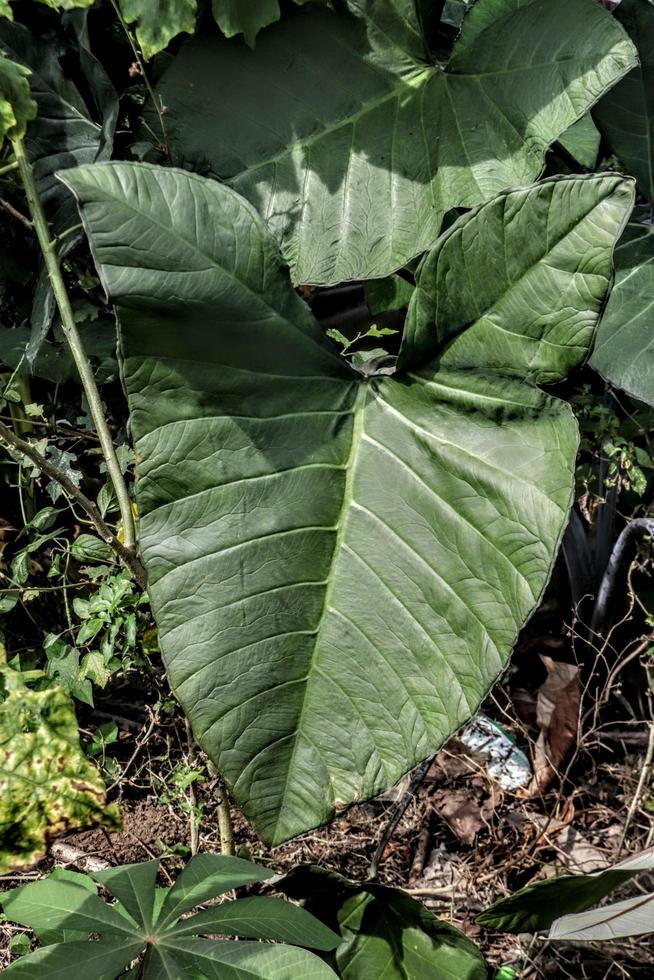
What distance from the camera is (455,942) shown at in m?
1.31

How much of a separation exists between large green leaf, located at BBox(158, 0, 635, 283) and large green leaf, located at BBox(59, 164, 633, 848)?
0.30 meters

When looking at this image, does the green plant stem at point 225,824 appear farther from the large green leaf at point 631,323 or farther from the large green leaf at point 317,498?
the large green leaf at point 631,323

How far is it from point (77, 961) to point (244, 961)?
20cm

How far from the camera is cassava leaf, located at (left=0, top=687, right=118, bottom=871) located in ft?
3.73

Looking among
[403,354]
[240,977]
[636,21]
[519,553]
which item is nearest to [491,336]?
[403,354]

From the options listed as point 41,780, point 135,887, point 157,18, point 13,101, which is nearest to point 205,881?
point 135,887

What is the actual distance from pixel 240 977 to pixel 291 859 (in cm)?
72

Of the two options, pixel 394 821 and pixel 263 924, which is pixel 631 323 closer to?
pixel 394 821

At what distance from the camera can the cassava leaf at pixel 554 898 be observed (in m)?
1.13

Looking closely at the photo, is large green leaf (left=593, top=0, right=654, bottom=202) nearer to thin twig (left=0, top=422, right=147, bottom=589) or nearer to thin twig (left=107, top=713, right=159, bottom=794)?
thin twig (left=0, top=422, right=147, bottom=589)

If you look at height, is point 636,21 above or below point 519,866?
above

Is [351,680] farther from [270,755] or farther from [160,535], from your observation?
[160,535]

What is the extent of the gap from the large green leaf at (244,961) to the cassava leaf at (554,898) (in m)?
0.31

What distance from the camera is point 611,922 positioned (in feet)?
3.63
